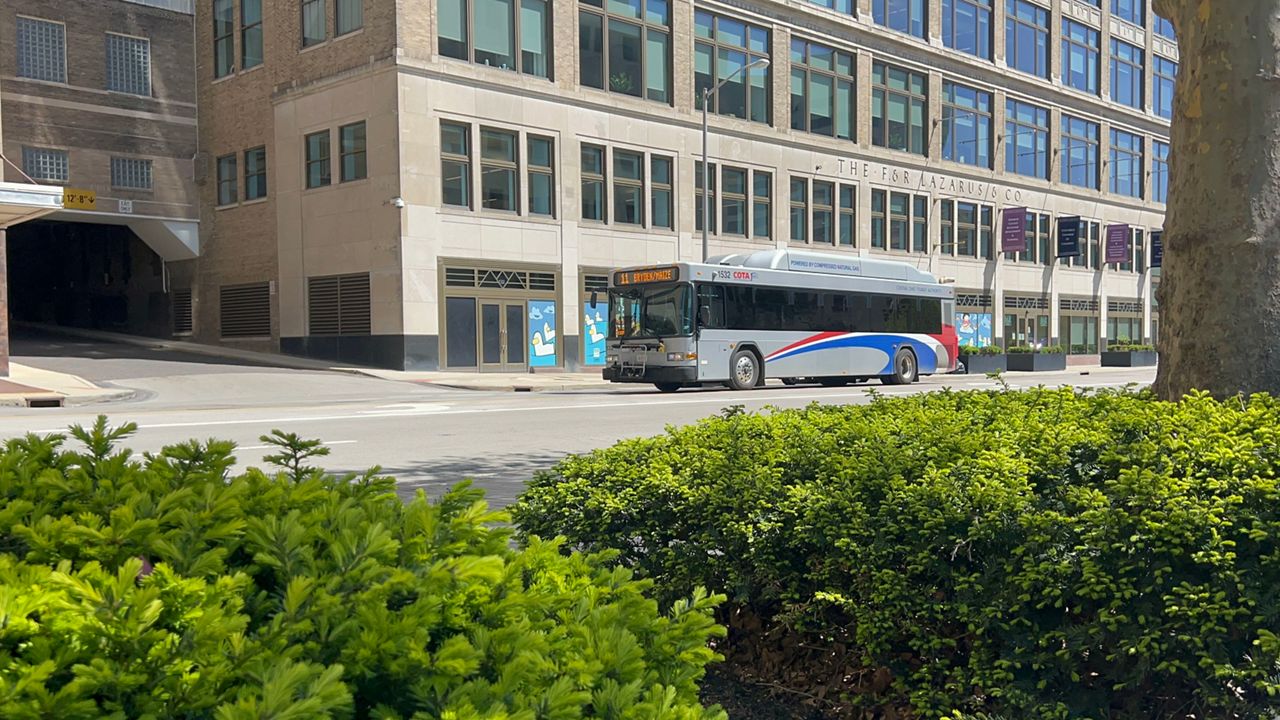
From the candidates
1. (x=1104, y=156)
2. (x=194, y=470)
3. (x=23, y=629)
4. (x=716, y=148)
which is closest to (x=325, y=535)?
(x=23, y=629)

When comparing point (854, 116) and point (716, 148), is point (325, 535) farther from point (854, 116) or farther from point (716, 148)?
point (854, 116)

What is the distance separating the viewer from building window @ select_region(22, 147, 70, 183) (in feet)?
112

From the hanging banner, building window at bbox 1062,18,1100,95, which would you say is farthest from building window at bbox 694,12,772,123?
building window at bbox 1062,18,1100,95

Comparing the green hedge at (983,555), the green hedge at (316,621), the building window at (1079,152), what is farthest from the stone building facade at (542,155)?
the green hedge at (316,621)

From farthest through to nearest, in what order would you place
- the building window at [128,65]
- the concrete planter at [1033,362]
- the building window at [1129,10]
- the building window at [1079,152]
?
1. the building window at [1129,10]
2. the building window at [1079,152]
3. the concrete planter at [1033,362]
4. the building window at [128,65]

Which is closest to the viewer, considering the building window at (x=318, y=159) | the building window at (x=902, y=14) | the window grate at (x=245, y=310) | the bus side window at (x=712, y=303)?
the bus side window at (x=712, y=303)

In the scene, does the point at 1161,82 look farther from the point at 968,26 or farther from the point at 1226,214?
the point at 1226,214

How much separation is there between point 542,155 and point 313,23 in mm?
8220

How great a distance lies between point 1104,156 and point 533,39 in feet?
121

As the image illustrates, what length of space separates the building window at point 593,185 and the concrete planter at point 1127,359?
26185 mm

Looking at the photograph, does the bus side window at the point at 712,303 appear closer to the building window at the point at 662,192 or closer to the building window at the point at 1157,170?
the building window at the point at 662,192

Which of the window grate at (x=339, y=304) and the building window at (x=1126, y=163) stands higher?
the building window at (x=1126, y=163)

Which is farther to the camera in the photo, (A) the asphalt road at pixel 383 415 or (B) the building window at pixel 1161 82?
(B) the building window at pixel 1161 82

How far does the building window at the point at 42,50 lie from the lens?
34.5m
